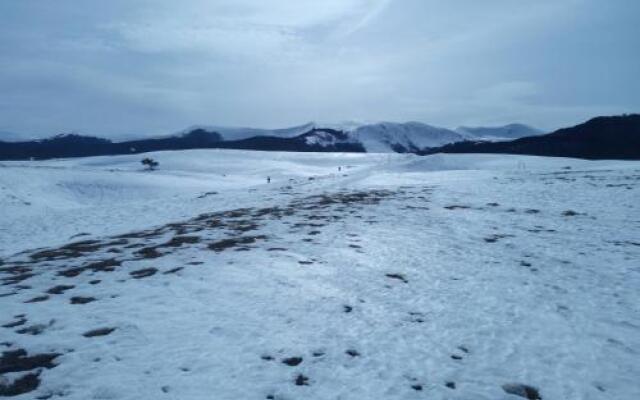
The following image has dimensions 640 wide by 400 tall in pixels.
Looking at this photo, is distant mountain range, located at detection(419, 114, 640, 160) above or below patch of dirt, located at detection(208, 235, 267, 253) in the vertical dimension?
above

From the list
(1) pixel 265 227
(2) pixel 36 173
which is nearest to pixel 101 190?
(2) pixel 36 173

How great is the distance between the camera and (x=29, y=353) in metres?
6.92

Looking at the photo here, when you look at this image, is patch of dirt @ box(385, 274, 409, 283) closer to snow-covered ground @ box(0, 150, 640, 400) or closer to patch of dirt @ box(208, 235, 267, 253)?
snow-covered ground @ box(0, 150, 640, 400)

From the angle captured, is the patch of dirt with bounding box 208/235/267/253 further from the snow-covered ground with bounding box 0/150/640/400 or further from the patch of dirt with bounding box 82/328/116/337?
the patch of dirt with bounding box 82/328/116/337

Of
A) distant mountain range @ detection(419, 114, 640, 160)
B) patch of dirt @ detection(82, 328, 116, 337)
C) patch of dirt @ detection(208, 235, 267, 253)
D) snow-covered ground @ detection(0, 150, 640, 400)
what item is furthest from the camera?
distant mountain range @ detection(419, 114, 640, 160)

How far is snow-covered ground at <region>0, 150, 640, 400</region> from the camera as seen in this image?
21.1 feet

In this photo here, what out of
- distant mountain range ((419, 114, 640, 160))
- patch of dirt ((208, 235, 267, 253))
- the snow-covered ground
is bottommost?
the snow-covered ground

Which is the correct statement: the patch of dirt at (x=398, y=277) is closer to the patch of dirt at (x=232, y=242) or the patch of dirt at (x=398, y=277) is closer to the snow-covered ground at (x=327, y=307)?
the snow-covered ground at (x=327, y=307)

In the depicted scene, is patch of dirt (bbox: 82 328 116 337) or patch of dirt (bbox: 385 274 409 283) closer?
patch of dirt (bbox: 82 328 116 337)

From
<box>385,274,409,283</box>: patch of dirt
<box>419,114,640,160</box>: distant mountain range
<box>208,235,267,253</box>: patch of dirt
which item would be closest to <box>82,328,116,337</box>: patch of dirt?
<box>208,235,267,253</box>: patch of dirt

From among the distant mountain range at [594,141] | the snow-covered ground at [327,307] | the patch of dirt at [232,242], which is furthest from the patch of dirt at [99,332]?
the distant mountain range at [594,141]

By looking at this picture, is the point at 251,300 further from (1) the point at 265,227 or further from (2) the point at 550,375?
(1) the point at 265,227

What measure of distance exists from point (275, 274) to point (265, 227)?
6.33 meters

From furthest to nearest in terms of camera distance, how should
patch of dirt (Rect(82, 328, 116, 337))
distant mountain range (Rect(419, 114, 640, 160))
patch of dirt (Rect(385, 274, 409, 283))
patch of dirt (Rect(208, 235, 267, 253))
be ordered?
distant mountain range (Rect(419, 114, 640, 160)) < patch of dirt (Rect(208, 235, 267, 253)) < patch of dirt (Rect(385, 274, 409, 283)) < patch of dirt (Rect(82, 328, 116, 337))
